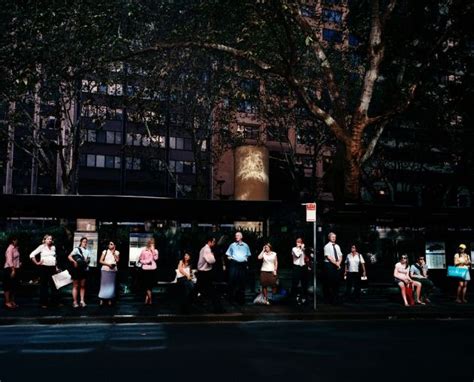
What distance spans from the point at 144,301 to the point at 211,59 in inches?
590

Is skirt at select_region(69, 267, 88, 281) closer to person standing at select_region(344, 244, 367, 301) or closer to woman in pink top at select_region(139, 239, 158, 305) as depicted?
woman in pink top at select_region(139, 239, 158, 305)

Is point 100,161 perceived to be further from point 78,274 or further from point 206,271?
point 206,271

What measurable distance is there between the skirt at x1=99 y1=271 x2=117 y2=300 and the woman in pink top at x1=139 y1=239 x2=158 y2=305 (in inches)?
36.5

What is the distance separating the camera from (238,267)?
45.0 ft

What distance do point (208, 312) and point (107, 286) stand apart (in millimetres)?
2777

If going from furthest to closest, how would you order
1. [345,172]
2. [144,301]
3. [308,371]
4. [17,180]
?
1. [17,180]
2. [345,172]
3. [144,301]
4. [308,371]

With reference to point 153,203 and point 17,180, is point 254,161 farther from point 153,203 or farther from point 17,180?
point 17,180

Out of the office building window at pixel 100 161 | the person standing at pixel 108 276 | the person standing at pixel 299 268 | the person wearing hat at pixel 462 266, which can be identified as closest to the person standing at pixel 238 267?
the person standing at pixel 299 268

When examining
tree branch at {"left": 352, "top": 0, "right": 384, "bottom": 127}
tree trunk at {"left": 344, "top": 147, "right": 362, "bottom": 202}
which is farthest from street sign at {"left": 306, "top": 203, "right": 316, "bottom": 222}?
tree branch at {"left": 352, "top": 0, "right": 384, "bottom": 127}

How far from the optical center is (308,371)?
20.6ft

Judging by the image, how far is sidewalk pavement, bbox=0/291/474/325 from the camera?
436 inches

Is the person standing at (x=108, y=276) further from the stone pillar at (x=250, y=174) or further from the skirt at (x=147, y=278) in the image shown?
the stone pillar at (x=250, y=174)

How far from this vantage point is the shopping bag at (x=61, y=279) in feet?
41.4

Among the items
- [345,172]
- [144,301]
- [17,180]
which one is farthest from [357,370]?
[17,180]
